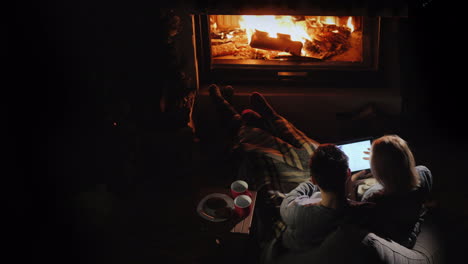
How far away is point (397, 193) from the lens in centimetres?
185

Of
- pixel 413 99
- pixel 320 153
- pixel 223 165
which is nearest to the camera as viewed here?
pixel 320 153

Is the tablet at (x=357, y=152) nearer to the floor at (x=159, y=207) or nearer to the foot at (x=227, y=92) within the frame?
A: the floor at (x=159, y=207)

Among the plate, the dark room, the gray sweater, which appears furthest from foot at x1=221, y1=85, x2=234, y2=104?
the gray sweater

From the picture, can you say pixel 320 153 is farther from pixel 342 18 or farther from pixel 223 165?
pixel 342 18

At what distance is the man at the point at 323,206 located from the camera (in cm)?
171

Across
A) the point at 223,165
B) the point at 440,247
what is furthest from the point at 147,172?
the point at 440,247

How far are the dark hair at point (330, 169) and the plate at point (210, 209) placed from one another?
1.62ft

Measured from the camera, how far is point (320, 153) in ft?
5.98

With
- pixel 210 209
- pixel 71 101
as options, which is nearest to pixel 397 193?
pixel 210 209

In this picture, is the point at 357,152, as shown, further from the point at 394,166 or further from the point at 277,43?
the point at 277,43

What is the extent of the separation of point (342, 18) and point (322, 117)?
2.98ft

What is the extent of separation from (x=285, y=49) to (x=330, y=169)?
195cm

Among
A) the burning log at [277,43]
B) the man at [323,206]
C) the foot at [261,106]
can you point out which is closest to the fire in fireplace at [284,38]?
the burning log at [277,43]

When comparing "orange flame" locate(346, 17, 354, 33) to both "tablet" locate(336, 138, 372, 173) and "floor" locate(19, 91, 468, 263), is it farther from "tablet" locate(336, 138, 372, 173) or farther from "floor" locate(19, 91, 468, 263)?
"tablet" locate(336, 138, 372, 173)
